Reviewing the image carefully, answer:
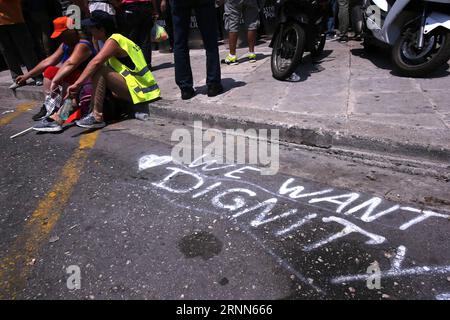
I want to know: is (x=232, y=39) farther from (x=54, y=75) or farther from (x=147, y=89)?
(x=54, y=75)

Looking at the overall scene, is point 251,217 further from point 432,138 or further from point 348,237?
point 432,138

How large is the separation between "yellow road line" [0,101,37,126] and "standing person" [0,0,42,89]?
0.34m

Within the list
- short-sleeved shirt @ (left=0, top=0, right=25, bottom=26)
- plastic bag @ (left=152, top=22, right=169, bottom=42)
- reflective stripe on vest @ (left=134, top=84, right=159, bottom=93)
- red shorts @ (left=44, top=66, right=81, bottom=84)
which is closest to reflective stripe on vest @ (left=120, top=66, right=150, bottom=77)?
reflective stripe on vest @ (left=134, top=84, right=159, bottom=93)

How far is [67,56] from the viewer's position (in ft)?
14.0

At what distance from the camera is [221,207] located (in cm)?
234

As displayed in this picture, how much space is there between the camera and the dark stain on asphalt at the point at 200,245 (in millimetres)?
1942

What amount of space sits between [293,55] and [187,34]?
1303mm

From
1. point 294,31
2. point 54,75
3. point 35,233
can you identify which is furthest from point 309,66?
point 35,233

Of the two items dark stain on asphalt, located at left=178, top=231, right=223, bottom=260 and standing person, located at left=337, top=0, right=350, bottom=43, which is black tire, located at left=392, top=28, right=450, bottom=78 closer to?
standing person, located at left=337, top=0, right=350, bottom=43

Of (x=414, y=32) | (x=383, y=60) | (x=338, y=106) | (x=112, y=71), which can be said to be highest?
(x=414, y=32)

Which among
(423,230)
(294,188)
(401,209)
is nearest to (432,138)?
(401,209)

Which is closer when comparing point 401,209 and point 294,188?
point 401,209

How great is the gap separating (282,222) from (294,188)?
42 centimetres

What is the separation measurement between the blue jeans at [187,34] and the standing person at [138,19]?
1485 millimetres
